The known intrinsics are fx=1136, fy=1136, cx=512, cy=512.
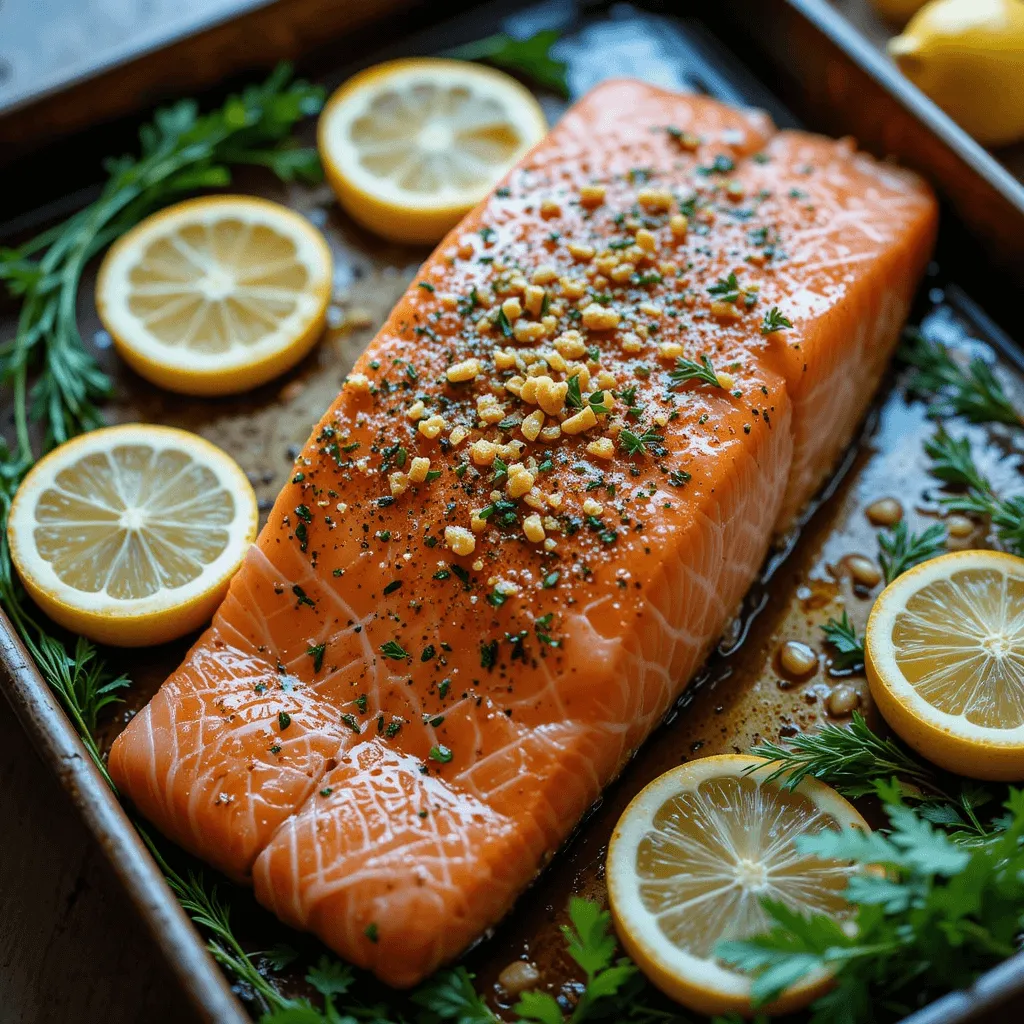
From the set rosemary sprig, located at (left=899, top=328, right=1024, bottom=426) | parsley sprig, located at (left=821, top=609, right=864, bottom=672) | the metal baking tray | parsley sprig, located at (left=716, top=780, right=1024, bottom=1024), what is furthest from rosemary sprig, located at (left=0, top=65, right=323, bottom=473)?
parsley sprig, located at (left=716, top=780, right=1024, bottom=1024)

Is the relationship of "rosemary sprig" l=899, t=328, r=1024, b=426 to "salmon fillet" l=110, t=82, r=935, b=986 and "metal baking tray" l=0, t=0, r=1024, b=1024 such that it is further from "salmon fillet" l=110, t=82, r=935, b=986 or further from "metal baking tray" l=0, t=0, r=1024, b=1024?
"salmon fillet" l=110, t=82, r=935, b=986

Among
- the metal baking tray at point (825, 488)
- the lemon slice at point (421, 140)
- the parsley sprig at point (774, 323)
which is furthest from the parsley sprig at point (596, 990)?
the lemon slice at point (421, 140)

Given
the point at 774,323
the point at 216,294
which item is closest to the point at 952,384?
the point at 774,323

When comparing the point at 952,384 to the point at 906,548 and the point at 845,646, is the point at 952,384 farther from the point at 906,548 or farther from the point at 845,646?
the point at 845,646

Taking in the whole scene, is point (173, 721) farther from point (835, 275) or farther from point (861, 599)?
point (835, 275)

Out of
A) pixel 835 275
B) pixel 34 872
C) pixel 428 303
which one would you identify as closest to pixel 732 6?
pixel 835 275

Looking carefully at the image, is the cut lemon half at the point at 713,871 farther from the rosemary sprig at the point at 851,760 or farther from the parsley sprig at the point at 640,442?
the parsley sprig at the point at 640,442
